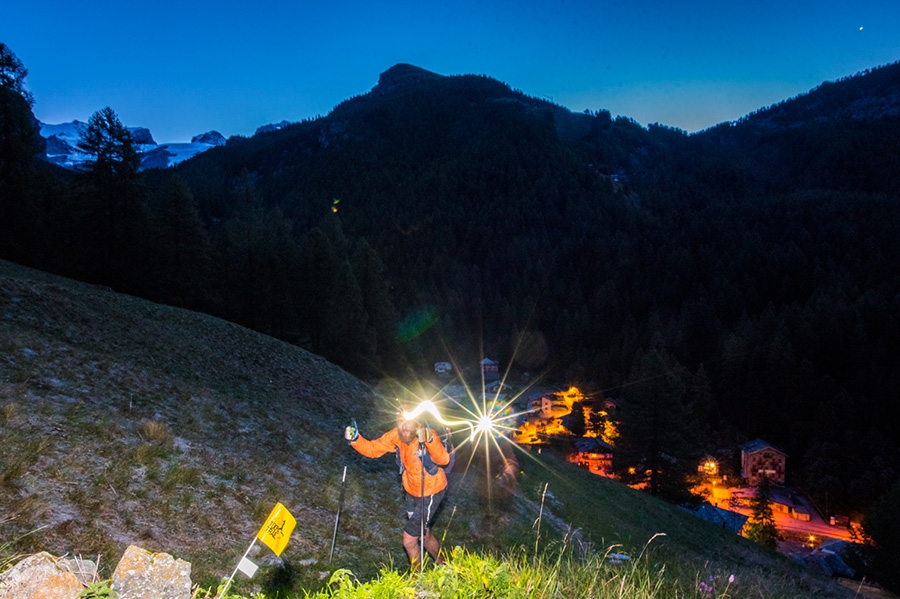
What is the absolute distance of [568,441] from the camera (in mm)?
58000

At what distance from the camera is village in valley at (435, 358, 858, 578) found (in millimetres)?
39469

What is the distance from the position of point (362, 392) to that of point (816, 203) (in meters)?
176

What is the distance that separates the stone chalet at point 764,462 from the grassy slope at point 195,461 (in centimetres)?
5108

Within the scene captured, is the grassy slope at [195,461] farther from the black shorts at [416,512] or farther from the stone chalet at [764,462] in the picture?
the stone chalet at [764,462]

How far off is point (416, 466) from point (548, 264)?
443ft

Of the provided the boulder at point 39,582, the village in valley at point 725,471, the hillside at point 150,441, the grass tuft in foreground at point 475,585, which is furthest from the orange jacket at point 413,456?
the village in valley at point 725,471

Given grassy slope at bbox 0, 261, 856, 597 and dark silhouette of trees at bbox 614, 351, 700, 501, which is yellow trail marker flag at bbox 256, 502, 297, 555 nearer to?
grassy slope at bbox 0, 261, 856, 597

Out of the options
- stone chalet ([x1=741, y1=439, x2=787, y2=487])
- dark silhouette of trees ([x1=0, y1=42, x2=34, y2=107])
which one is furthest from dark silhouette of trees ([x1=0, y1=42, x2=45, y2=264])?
stone chalet ([x1=741, y1=439, x2=787, y2=487])

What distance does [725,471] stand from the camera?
186ft

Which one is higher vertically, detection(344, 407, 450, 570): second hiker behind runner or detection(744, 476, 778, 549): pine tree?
detection(344, 407, 450, 570): second hiker behind runner

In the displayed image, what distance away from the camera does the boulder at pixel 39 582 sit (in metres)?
3.14

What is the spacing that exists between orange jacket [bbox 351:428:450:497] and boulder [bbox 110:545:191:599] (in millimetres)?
2843

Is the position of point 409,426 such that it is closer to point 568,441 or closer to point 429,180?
point 568,441

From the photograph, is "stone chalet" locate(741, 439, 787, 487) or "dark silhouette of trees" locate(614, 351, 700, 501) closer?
"dark silhouette of trees" locate(614, 351, 700, 501)
